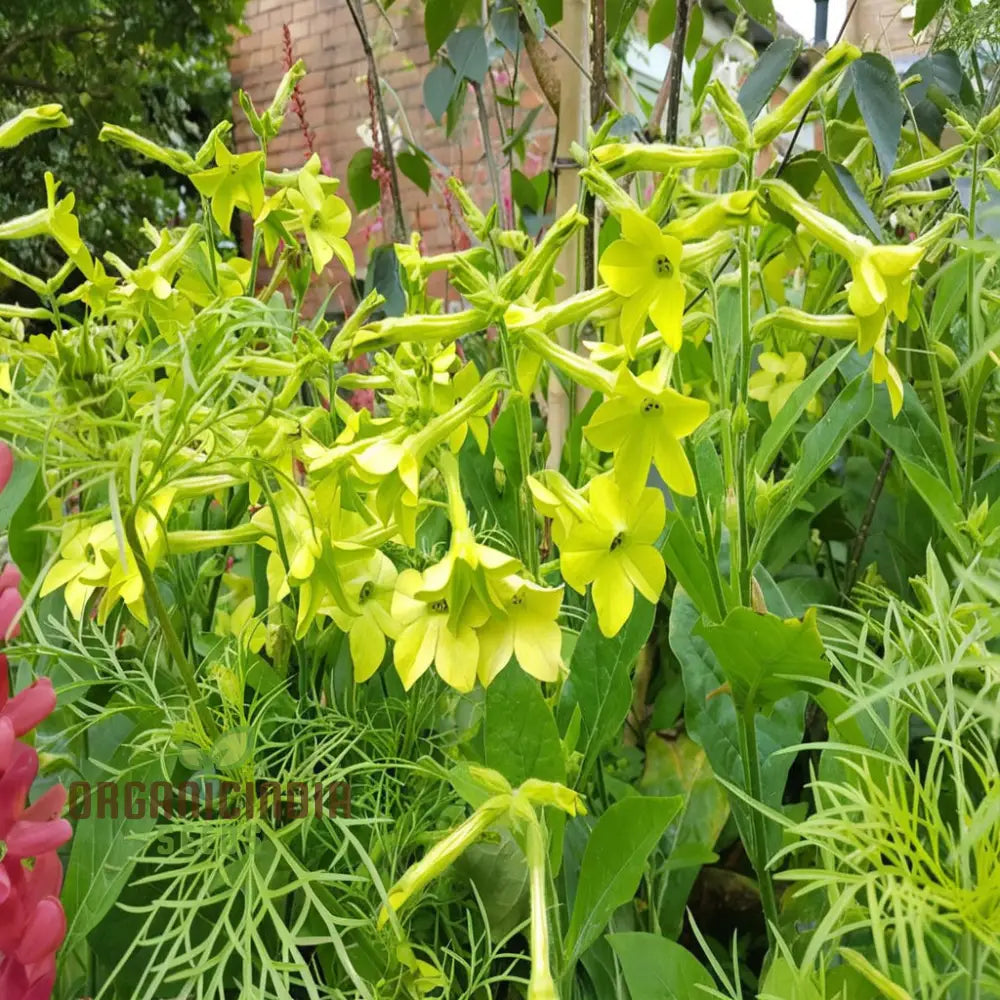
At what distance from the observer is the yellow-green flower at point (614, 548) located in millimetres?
287

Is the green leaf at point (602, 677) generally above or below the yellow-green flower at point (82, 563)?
below

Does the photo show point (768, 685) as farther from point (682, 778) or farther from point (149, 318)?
point (149, 318)

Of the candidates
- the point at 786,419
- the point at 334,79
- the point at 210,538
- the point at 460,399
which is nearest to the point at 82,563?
the point at 210,538

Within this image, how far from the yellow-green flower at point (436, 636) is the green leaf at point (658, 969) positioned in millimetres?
94

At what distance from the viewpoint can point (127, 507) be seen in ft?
0.89

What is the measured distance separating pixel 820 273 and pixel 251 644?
16.2 inches

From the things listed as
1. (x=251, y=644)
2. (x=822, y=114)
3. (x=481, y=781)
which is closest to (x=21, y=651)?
(x=251, y=644)

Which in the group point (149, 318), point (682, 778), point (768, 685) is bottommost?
point (682, 778)

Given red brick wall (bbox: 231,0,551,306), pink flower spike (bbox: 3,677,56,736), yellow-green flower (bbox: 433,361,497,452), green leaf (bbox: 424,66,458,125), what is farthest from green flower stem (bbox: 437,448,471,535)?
red brick wall (bbox: 231,0,551,306)

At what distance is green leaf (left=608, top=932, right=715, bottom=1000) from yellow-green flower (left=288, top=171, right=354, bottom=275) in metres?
0.30

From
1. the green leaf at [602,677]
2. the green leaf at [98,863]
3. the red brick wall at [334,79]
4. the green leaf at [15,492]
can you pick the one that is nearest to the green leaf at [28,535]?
the green leaf at [15,492]

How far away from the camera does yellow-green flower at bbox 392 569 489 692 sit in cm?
28

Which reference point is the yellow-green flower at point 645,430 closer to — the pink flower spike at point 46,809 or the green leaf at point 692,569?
the green leaf at point 692,569

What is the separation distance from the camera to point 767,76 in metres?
0.40
